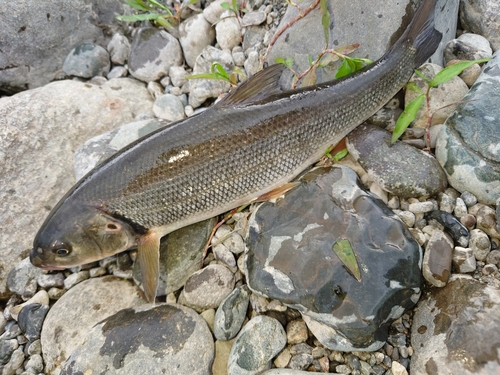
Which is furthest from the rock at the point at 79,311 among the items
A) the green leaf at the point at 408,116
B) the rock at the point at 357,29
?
the rock at the point at 357,29

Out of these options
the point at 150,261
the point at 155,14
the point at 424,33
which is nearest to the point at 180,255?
the point at 150,261

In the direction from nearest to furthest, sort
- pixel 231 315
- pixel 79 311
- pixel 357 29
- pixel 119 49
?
pixel 231 315, pixel 79 311, pixel 357 29, pixel 119 49

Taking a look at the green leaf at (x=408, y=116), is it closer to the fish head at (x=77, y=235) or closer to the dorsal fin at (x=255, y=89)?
the dorsal fin at (x=255, y=89)

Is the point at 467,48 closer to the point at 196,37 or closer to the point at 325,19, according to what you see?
the point at 325,19

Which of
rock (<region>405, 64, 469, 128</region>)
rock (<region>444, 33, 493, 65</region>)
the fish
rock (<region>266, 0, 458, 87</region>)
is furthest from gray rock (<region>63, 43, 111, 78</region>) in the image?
rock (<region>444, 33, 493, 65</region>)

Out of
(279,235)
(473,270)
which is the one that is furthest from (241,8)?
(473,270)

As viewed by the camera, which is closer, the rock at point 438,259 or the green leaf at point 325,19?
the rock at point 438,259
